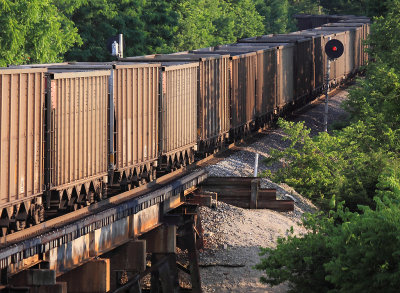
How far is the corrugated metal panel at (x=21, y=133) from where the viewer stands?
45.8ft

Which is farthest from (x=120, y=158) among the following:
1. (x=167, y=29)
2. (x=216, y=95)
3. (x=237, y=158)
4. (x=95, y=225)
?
(x=167, y=29)

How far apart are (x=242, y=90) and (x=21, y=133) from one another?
18695mm

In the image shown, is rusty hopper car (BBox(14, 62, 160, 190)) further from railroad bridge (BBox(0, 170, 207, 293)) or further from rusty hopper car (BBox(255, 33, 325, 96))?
rusty hopper car (BBox(255, 33, 325, 96))

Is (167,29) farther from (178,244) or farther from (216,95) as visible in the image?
(178,244)

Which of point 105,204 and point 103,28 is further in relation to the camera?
point 103,28

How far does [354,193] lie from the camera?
1073 inches

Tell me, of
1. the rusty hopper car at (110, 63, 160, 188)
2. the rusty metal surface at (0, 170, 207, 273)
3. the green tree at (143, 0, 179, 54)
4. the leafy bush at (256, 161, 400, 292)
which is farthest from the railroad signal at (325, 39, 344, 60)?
the green tree at (143, 0, 179, 54)

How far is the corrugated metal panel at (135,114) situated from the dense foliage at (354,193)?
3.61 metres

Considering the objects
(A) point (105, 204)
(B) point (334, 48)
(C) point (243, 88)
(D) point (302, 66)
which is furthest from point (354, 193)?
(D) point (302, 66)

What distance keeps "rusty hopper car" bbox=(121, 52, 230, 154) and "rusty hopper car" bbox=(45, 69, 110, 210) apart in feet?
27.1

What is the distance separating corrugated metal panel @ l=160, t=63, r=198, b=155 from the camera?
72.6 feet

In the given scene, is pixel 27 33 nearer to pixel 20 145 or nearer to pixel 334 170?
pixel 334 170

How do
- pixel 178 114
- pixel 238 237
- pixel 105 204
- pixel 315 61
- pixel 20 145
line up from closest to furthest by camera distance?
pixel 20 145 < pixel 105 204 < pixel 238 237 < pixel 178 114 < pixel 315 61

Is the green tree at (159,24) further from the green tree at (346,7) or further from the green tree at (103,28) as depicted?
the green tree at (346,7)
